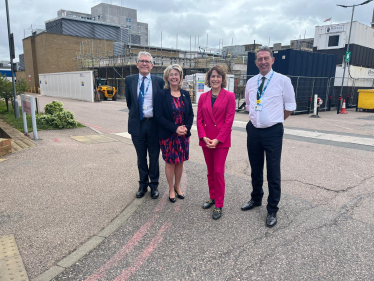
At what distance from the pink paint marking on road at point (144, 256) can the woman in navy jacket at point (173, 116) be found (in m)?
1.00

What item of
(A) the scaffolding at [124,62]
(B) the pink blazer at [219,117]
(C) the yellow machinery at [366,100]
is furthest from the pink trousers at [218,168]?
(A) the scaffolding at [124,62]

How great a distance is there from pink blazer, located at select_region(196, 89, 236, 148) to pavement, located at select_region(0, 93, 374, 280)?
1.02m

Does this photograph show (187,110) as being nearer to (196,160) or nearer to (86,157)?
(196,160)

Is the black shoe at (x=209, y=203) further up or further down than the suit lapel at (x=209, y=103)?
further down

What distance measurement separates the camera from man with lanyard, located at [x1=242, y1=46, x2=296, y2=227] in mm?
3309

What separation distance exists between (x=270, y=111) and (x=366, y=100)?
59.1 ft

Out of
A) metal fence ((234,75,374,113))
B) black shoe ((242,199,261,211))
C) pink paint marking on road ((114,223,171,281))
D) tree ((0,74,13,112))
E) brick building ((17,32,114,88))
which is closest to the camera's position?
pink paint marking on road ((114,223,171,281))

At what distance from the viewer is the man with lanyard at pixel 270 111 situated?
10.9 feet

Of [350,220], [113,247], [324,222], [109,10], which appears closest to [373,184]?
[350,220]

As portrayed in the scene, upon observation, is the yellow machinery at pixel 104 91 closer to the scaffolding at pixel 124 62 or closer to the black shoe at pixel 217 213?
the scaffolding at pixel 124 62

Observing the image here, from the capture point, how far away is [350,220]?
11.5 feet

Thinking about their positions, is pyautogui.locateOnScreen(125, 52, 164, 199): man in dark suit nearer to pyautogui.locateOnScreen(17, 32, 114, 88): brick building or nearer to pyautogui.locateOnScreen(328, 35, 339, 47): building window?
pyautogui.locateOnScreen(328, 35, 339, 47): building window

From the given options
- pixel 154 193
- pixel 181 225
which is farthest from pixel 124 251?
pixel 154 193

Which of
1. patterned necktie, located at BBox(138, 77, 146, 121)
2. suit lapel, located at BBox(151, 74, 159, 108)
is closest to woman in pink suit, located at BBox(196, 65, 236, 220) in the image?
suit lapel, located at BBox(151, 74, 159, 108)
